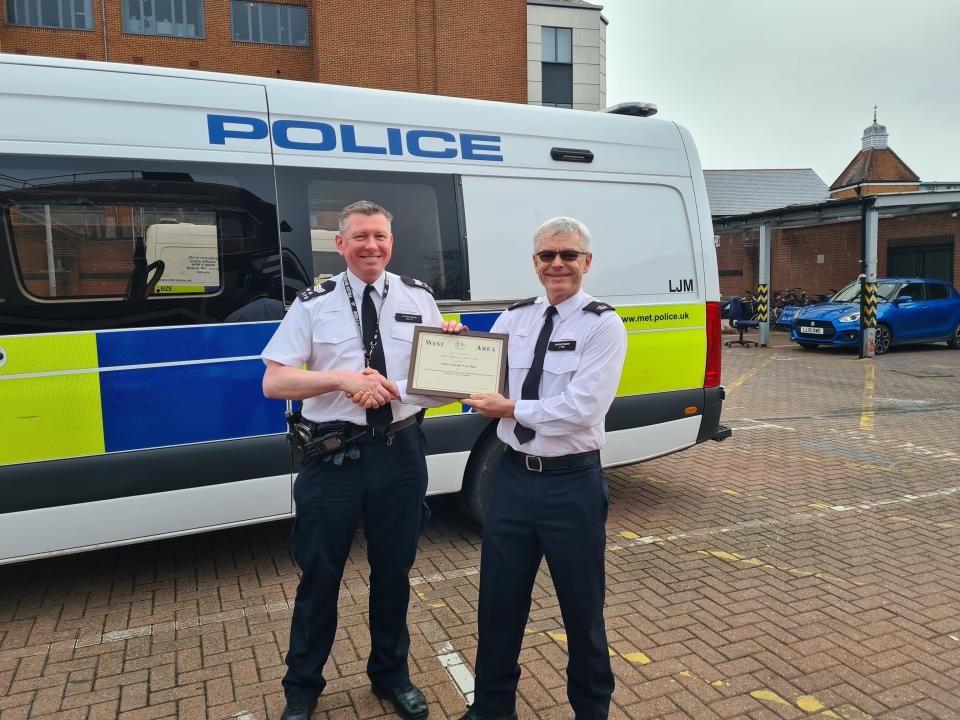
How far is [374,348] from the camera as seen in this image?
8.59 ft

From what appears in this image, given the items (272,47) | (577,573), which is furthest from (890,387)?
(272,47)

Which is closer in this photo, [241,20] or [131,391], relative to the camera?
[131,391]

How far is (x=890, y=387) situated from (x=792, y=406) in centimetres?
263

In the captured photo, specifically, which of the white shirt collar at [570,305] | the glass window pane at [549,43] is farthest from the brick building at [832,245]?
the white shirt collar at [570,305]

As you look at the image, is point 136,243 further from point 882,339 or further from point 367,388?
point 882,339

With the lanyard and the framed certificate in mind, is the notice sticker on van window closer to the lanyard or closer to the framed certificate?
the lanyard

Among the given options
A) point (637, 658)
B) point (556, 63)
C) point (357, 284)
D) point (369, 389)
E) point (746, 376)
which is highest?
point (556, 63)

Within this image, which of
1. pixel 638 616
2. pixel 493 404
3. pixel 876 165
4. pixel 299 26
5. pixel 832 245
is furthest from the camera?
pixel 876 165

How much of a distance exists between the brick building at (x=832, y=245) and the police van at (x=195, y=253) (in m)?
13.5

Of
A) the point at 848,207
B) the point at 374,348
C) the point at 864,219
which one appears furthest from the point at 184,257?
the point at 848,207

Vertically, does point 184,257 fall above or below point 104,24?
below

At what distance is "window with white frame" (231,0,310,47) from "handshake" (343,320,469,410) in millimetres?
25087

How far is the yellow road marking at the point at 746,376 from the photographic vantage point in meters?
11.4

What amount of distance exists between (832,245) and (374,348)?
24.5 m
